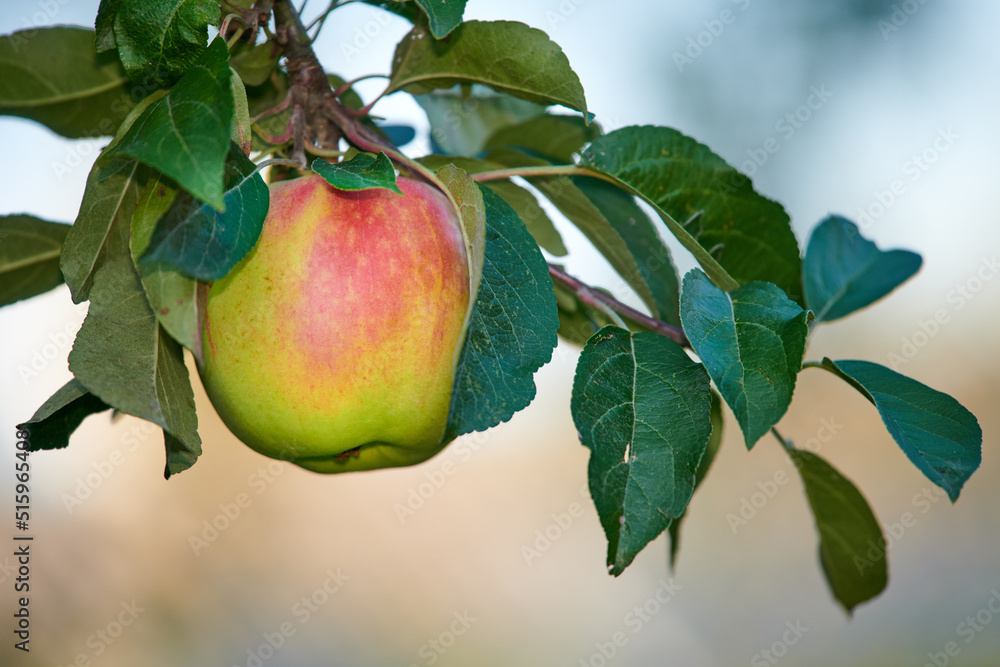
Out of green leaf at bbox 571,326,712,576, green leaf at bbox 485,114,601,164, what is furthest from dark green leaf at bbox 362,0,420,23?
green leaf at bbox 571,326,712,576

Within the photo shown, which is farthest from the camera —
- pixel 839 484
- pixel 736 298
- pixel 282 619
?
pixel 282 619

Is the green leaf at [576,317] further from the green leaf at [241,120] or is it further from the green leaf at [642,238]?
the green leaf at [241,120]

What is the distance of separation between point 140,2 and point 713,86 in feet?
15.3

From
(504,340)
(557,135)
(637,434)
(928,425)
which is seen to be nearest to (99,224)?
(504,340)

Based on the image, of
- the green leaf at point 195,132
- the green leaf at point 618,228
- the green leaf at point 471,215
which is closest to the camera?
the green leaf at point 195,132

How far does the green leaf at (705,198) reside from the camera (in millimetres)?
668

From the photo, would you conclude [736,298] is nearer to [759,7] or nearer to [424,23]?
[424,23]

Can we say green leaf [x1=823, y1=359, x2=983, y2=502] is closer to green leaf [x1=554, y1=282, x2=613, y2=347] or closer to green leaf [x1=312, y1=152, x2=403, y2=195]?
green leaf [x1=554, y1=282, x2=613, y2=347]

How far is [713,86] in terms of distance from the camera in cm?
465

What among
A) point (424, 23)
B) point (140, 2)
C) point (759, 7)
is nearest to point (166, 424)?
point (140, 2)

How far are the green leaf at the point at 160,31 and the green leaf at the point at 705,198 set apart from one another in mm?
333

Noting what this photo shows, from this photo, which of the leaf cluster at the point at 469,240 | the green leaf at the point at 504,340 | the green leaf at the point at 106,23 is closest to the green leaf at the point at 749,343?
the leaf cluster at the point at 469,240

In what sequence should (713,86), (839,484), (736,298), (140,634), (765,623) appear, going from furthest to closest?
1. (713,86)
2. (765,623)
3. (140,634)
4. (839,484)
5. (736,298)

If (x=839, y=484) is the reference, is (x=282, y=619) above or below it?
below
